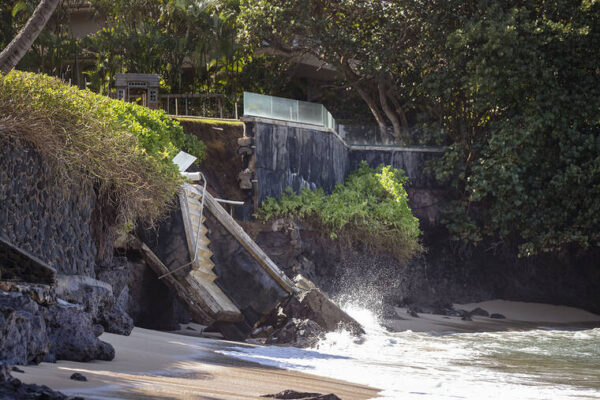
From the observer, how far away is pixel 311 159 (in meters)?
21.2

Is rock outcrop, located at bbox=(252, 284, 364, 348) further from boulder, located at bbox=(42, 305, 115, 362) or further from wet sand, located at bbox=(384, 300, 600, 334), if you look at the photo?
boulder, located at bbox=(42, 305, 115, 362)

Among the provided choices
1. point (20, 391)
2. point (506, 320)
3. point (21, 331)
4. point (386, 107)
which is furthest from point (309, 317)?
point (386, 107)

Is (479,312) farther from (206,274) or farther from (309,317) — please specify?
(206,274)

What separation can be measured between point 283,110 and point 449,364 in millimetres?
11460

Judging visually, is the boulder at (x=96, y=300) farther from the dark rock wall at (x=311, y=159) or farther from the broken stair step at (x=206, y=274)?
the dark rock wall at (x=311, y=159)

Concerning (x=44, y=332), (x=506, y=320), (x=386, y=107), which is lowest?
(x=506, y=320)

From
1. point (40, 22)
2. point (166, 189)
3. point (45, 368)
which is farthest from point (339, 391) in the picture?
point (40, 22)

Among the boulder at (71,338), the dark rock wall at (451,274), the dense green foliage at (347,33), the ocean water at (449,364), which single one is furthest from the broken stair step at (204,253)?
the dense green foliage at (347,33)

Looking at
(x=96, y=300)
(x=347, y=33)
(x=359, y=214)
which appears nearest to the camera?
(x=96, y=300)

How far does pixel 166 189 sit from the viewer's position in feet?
36.8

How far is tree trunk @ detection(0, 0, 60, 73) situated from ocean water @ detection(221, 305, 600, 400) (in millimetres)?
5041

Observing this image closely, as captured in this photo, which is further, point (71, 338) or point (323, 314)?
point (323, 314)

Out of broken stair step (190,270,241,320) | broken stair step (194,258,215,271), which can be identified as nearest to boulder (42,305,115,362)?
broken stair step (190,270,241,320)

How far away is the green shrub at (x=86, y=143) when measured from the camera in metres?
8.44
